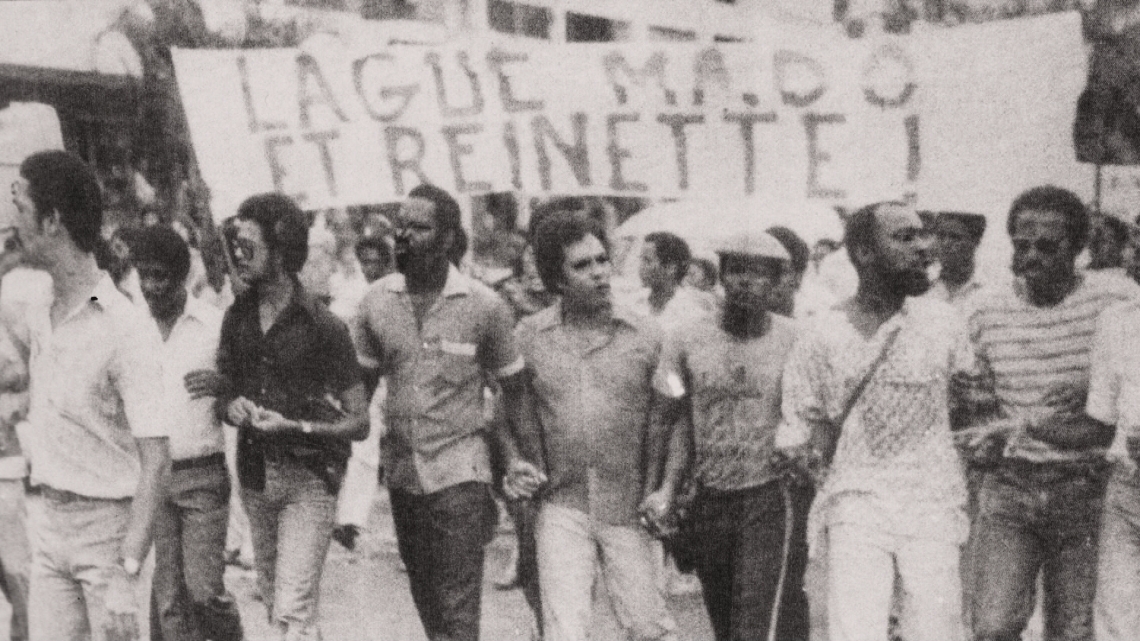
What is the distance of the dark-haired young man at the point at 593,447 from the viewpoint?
526 cm

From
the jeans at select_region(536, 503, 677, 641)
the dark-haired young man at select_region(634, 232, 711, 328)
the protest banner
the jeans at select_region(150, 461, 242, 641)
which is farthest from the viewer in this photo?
the dark-haired young man at select_region(634, 232, 711, 328)

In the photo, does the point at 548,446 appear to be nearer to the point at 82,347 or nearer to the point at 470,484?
the point at 470,484

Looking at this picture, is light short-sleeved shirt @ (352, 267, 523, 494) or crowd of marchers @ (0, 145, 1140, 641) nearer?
crowd of marchers @ (0, 145, 1140, 641)

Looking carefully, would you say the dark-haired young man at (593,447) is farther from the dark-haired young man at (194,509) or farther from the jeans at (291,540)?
the dark-haired young man at (194,509)

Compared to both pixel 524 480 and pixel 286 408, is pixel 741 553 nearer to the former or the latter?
pixel 524 480

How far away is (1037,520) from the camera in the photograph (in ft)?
17.1

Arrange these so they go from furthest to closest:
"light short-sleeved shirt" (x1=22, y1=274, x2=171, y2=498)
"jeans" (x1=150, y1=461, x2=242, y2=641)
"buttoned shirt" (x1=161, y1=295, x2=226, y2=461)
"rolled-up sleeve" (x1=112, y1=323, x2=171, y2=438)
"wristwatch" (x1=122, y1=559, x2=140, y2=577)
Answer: "buttoned shirt" (x1=161, y1=295, x2=226, y2=461) → "jeans" (x1=150, y1=461, x2=242, y2=641) → "light short-sleeved shirt" (x1=22, y1=274, x2=171, y2=498) → "rolled-up sleeve" (x1=112, y1=323, x2=171, y2=438) → "wristwatch" (x1=122, y1=559, x2=140, y2=577)

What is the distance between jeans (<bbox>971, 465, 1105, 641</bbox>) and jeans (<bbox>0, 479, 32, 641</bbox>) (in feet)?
11.3

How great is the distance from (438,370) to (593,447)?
66 centimetres

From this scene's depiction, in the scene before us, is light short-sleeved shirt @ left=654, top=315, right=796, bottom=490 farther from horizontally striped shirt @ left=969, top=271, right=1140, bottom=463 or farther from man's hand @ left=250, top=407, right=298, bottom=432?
man's hand @ left=250, top=407, right=298, bottom=432

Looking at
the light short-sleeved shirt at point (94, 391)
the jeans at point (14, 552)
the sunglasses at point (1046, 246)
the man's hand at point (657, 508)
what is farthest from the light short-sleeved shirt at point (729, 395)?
the jeans at point (14, 552)

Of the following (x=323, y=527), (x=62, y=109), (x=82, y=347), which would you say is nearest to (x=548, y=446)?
(x=323, y=527)

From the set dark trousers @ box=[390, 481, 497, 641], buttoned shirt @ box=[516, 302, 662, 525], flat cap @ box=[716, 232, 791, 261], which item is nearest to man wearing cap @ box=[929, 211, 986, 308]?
flat cap @ box=[716, 232, 791, 261]

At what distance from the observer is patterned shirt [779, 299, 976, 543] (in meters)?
4.92
